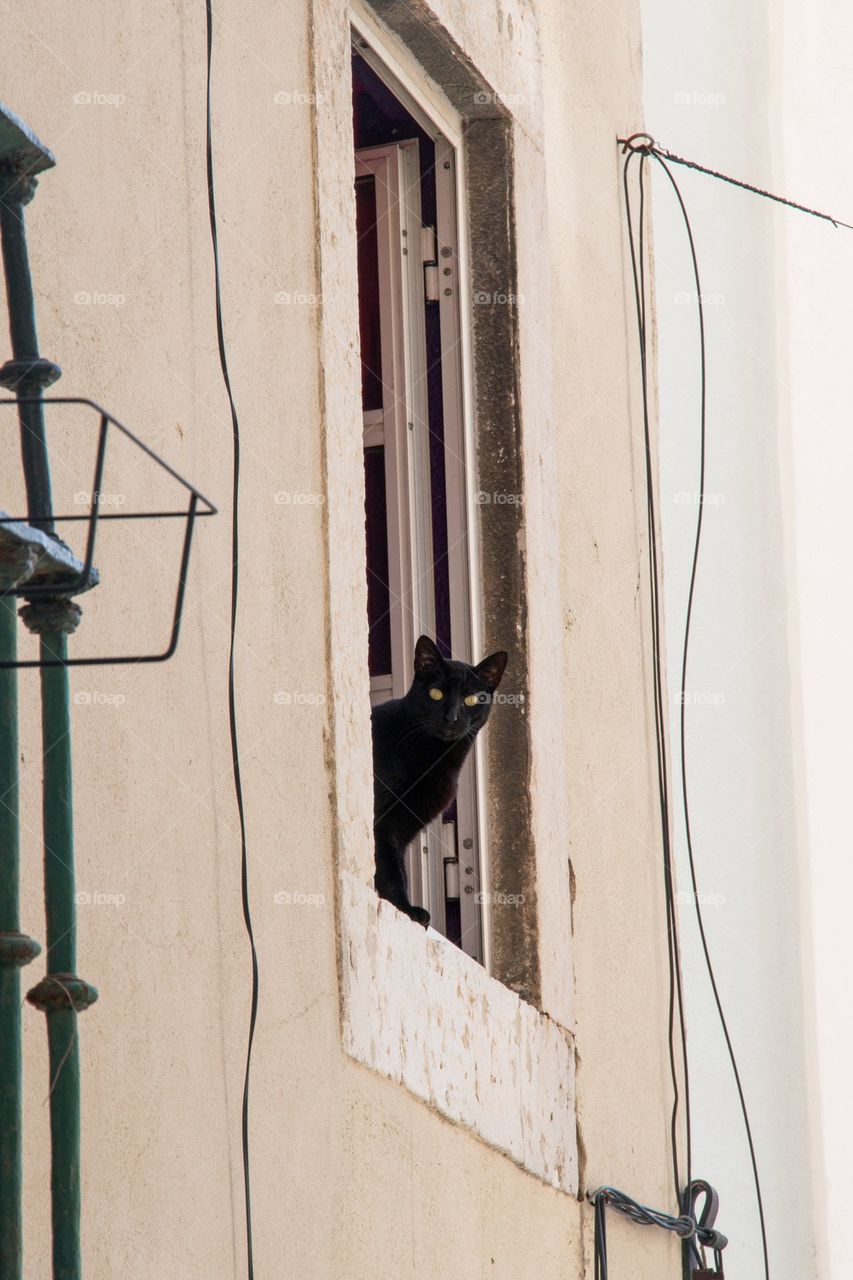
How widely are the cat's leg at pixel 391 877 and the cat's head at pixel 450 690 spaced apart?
1.17 feet

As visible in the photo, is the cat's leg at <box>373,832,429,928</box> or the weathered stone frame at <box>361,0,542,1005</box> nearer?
the cat's leg at <box>373,832,429,928</box>

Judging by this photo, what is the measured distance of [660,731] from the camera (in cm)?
555

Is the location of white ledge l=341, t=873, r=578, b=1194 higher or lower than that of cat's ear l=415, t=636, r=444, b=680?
lower

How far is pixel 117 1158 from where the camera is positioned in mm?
2568

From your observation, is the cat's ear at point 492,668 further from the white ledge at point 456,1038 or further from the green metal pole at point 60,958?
the green metal pole at point 60,958

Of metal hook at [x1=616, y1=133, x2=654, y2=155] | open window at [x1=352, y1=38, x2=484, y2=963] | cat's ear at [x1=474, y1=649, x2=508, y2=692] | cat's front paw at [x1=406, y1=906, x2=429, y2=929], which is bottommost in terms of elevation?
cat's front paw at [x1=406, y1=906, x2=429, y2=929]

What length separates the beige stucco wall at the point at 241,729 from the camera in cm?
266

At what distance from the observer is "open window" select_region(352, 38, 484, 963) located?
4.70 meters

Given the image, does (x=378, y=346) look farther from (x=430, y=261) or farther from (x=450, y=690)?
(x=450, y=690)

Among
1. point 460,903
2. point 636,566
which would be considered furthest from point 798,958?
point 460,903

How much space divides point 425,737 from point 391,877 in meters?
0.47

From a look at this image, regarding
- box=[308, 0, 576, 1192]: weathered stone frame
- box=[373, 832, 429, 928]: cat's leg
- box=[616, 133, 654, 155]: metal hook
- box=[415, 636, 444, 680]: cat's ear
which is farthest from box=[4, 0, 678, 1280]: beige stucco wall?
box=[616, 133, 654, 155]: metal hook

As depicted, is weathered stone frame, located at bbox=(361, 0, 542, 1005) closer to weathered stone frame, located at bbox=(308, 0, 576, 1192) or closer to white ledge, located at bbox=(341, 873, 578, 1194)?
weathered stone frame, located at bbox=(308, 0, 576, 1192)

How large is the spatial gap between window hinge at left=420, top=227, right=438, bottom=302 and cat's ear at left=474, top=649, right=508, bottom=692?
975 mm
